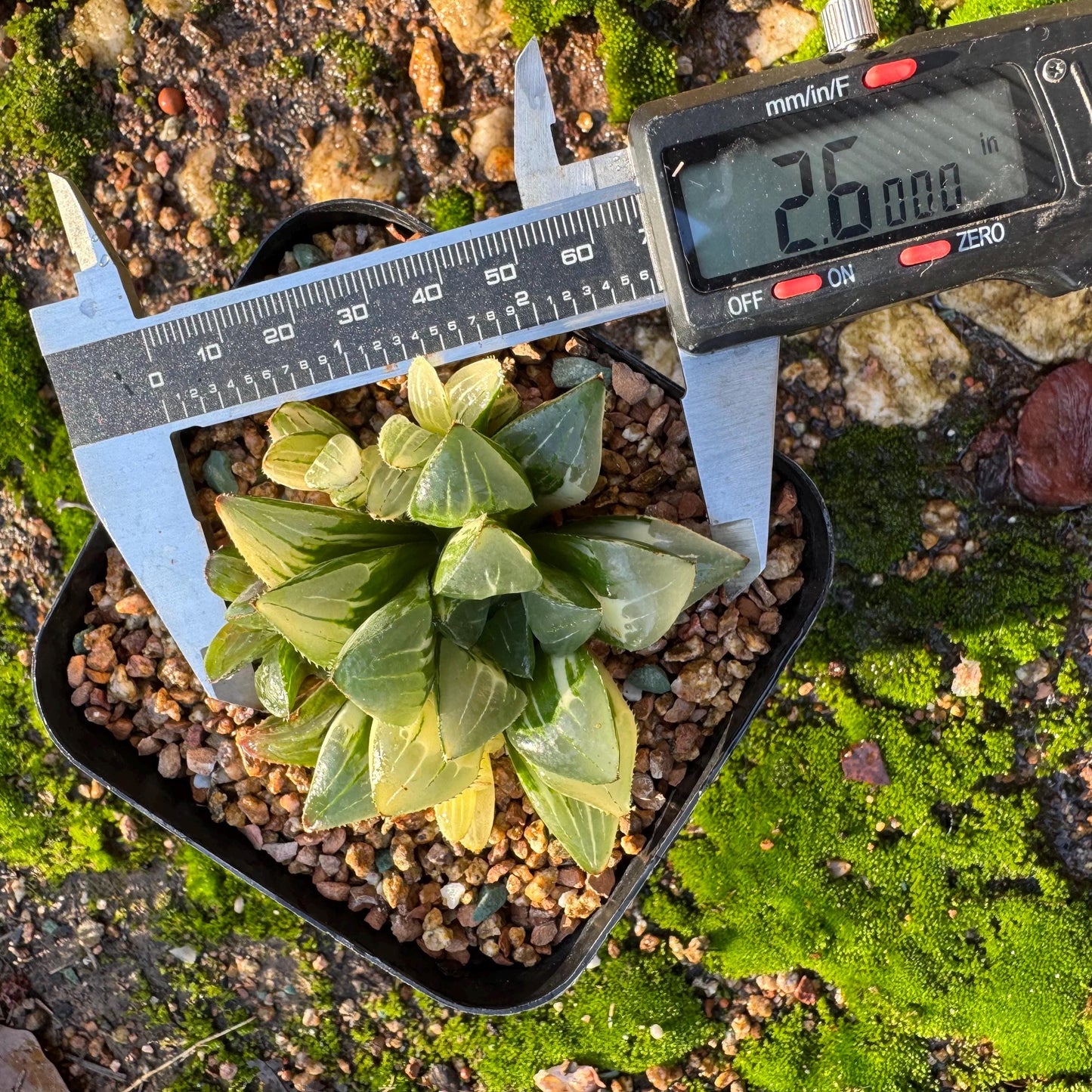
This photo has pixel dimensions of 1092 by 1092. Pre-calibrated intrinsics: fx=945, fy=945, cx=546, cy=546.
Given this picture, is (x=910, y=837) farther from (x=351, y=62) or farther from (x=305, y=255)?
(x=351, y=62)

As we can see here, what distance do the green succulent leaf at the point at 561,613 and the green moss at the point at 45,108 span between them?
1514 mm

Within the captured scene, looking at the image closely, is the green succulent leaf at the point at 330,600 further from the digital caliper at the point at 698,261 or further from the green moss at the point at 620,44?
the green moss at the point at 620,44

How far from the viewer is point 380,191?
79.5 inches

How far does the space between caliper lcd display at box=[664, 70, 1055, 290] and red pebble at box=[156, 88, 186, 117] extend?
1135 millimetres

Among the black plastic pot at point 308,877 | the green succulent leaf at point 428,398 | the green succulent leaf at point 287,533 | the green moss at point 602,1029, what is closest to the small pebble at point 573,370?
the black plastic pot at point 308,877

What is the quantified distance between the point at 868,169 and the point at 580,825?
1.16m

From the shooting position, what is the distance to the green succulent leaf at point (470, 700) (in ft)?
4.15

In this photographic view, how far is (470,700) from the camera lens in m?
1.29

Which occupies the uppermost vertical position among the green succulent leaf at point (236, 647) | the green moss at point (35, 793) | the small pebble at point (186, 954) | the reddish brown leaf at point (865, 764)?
the green succulent leaf at point (236, 647)

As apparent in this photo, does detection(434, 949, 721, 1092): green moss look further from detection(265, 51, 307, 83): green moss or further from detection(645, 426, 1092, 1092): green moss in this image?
detection(265, 51, 307, 83): green moss

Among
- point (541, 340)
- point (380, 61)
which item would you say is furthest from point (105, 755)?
point (380, 61)

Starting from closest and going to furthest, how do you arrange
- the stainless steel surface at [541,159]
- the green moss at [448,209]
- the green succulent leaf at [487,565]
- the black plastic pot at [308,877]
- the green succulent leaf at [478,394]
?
the green succulent leaf at [487,565], the green succulent leaf at [478,394], the stainless steel surface at [541,159], the black plastic pot at [308,877], the green moss at [448,209]

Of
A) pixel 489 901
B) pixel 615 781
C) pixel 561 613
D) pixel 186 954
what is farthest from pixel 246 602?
pixel 186 954

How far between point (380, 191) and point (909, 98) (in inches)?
41.6
